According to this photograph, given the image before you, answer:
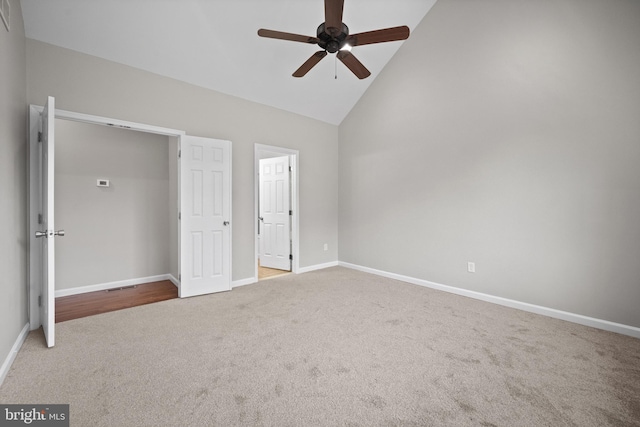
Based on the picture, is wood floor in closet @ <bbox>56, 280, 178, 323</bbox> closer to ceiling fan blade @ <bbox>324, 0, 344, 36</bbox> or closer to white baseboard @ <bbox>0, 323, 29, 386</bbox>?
white baseboard @ <bbox>0, 323, 29, 386</bbox>

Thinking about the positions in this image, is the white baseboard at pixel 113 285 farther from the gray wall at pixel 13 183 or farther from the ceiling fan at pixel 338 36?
the ceiling fan at pixel 338 36

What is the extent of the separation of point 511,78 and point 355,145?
2543 millimetres

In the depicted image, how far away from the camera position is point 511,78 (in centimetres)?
324

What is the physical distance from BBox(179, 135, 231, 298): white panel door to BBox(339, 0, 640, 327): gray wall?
256 centimetres

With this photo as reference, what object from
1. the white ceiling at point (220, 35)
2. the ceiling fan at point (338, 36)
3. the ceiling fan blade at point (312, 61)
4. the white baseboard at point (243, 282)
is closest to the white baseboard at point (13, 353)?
the white baseboard at point (243, 282)

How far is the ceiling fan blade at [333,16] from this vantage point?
2009mm

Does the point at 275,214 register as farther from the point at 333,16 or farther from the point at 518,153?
the point at 518,153

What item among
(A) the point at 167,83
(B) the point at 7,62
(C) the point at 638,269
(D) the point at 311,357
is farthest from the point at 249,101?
(C) the point at 638,269

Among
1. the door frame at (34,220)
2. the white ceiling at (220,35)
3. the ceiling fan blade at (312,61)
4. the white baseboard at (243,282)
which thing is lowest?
the white baseboard at (243,282)

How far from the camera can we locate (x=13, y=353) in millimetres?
2141

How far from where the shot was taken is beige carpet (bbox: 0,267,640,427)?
1.59 m

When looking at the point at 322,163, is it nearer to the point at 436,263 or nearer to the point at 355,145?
the point at 355,145

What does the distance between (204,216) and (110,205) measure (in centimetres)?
162

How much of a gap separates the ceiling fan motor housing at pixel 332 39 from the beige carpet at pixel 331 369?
269cm
